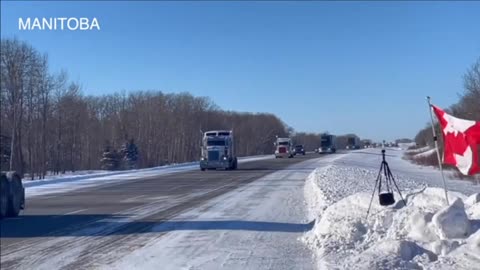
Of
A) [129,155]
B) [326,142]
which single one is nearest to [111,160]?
[129,155]

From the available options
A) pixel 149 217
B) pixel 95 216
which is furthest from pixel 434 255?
pixel 95 216

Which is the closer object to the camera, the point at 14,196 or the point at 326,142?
the point at 14,196

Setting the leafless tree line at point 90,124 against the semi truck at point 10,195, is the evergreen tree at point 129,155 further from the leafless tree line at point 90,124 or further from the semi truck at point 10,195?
the semi truck at point 10,195

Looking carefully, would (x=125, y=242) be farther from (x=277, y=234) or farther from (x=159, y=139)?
(x=159, y=139)

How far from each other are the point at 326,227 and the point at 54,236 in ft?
20.6

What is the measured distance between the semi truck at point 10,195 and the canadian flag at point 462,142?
1325 centimetres

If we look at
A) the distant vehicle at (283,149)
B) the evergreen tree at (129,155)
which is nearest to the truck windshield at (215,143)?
the evergreen tree at (129,155)

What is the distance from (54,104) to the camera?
229ft

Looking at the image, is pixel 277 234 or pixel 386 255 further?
pixel 277 234

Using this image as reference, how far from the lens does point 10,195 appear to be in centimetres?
1858

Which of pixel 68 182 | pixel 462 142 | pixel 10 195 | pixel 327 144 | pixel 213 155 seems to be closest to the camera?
pixel 462 142

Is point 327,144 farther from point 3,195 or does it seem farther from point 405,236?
point 405,236

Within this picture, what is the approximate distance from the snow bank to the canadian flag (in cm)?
74

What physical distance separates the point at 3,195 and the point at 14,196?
626mm
